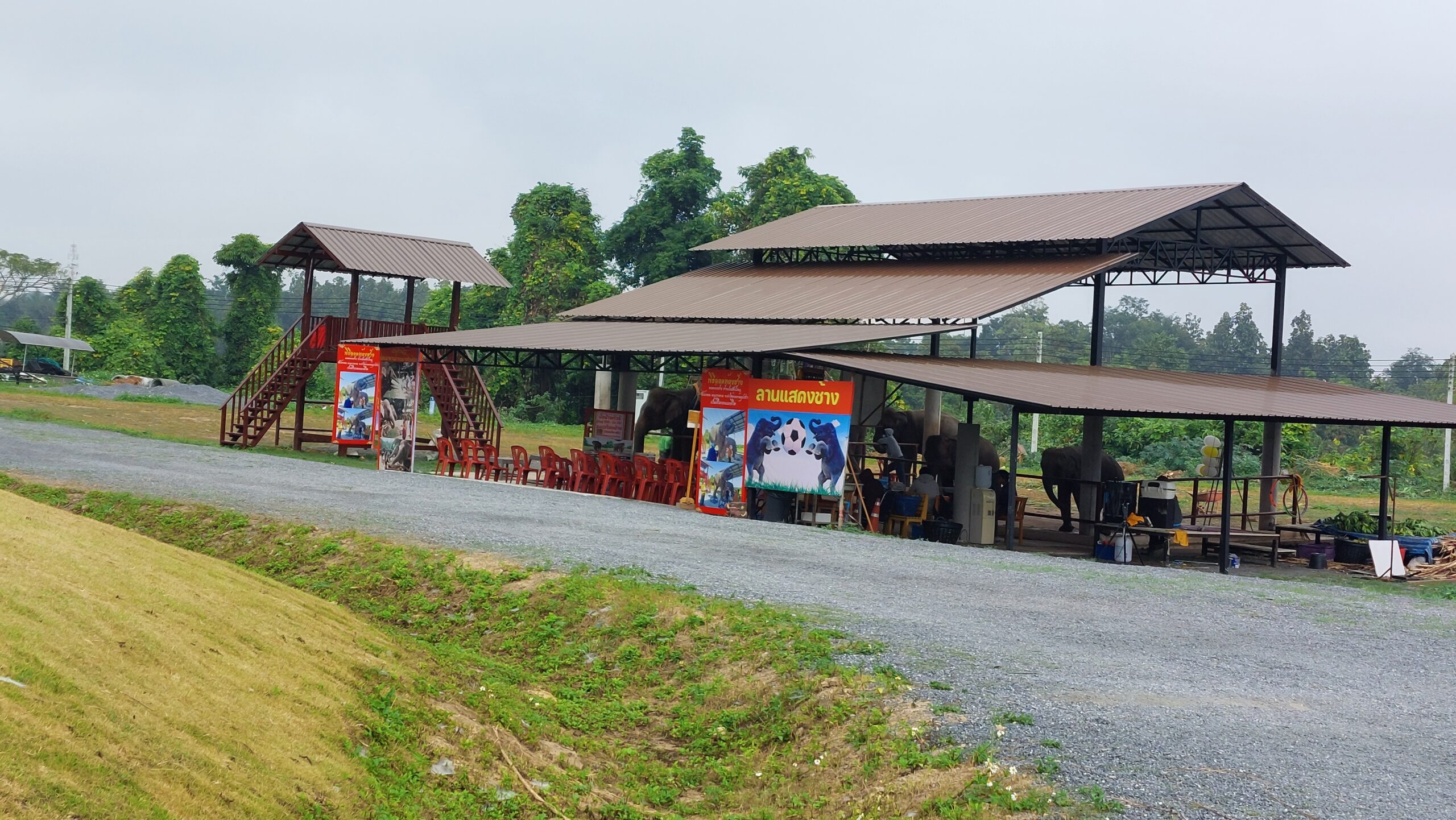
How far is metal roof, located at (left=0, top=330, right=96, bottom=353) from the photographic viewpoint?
55.2 meters

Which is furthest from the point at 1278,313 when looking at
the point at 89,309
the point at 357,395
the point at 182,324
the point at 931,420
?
the point at 89,309

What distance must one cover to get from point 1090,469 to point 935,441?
121 inches

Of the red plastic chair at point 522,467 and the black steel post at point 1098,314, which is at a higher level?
the black steel post at point 1098,314

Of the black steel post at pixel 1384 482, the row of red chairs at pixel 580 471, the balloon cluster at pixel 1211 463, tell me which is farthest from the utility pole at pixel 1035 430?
the row of red chairs at pixel 580 471

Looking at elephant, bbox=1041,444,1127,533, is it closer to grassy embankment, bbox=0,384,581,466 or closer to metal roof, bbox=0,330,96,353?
grassy embankment, bbox=0,384,581,466

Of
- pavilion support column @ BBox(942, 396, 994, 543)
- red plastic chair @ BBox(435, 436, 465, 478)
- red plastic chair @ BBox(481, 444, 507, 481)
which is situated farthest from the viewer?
red plastic chair @ BBox(435, 436, 465, 478)

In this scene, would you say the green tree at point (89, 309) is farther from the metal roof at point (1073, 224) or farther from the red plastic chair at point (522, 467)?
the red plastic chair at point (522, 467)

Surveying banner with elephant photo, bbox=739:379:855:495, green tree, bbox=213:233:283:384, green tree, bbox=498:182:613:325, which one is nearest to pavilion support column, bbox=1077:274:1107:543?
banner with elephant photo, bbox=739:379:855:495

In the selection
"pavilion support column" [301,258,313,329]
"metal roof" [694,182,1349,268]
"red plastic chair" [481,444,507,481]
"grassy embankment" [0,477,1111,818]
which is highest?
"metal roof" [694,182,1349,268]

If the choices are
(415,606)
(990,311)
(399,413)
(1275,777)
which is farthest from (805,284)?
(1275,777)

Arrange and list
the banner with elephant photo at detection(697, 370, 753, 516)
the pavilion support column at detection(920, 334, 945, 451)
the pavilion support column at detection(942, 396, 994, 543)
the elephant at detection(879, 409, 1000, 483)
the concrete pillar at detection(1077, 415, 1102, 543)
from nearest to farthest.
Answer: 1. the banner with elephant photo at detection(697, 370, 753, 516)
2. the pavilion support column at detection(942, 396, 994, 543)
3. the concrete pillar at detection(1077, 415, 1102, 543)
4. the elephant at detection(879, 409, 1000, 483)
5. the pavilion support column at detection(920, 334, 945, 451)

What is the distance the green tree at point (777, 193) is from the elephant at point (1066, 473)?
79.9 feet

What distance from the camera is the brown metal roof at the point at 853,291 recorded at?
25234mm

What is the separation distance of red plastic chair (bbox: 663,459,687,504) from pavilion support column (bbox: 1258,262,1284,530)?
1051cm
